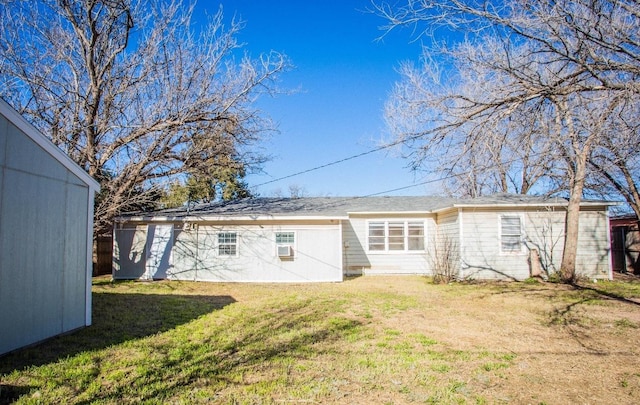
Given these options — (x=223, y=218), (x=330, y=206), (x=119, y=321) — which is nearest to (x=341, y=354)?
(x=119, y=321)

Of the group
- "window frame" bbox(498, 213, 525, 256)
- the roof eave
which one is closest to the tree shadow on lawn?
the roof eave

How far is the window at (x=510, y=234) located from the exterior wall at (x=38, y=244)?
43.9 ft

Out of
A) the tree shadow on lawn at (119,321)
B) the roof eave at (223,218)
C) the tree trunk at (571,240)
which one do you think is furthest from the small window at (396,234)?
the tree shadow on lawn at (119,321)

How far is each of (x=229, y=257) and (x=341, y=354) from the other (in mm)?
9938

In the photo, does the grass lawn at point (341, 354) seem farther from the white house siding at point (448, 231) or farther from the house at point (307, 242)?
the white house siding at point (448, 231)

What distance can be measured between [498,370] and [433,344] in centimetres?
128

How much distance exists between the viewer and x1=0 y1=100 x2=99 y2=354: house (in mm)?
5297

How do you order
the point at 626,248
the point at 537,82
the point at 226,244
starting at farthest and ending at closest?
the point at 626,248, the point at 226,244, the point at 537,82

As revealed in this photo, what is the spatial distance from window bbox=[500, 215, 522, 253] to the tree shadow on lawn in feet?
33.4

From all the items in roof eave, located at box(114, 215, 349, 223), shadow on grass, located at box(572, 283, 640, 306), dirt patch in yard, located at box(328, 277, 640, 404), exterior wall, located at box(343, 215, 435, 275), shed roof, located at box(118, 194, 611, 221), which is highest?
shed roof, located at box(118, 194, 611, 221)

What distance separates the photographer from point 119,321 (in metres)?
7.62

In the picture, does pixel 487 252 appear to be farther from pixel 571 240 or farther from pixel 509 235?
pixel 571 240

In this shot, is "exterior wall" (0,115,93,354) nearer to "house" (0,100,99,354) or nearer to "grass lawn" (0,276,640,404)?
"house" (0,100,99,354)

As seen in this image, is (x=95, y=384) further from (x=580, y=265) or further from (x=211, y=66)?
(x=580, y=265)
